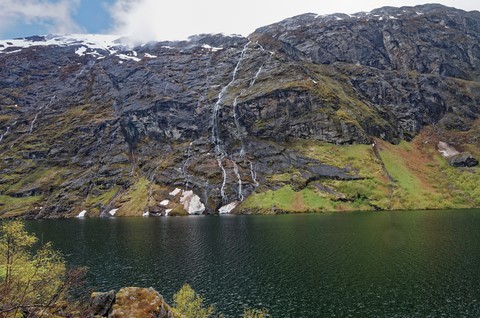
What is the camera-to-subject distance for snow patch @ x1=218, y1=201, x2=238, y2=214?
167 metres

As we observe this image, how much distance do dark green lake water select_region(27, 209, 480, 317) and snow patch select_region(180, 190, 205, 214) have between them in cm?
5874

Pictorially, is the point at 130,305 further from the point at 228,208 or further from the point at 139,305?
the point at 228,208

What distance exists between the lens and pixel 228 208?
6619 inches

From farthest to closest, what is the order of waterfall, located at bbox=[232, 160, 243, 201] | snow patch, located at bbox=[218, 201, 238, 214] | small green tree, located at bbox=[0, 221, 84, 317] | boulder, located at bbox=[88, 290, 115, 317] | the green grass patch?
the green grass patch → waterfall, located at bbox=[232, 160, 243, 201] → snow patch, located at bbox=[218, 201, 238, 214] → boulder, located at bbox=[88, 290, 115, 317] → small green tree, located at bbox=[0, 221, 84, 317]

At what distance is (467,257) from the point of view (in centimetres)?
6444

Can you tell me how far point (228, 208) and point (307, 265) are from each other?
10562 cm

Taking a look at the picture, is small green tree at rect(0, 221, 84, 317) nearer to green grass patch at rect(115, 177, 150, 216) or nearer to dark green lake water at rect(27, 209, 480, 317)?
dark green lake water at rect(27, 209, 480, 317)

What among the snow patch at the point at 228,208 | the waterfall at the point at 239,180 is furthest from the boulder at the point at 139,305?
the waterfall at the point at 239,180

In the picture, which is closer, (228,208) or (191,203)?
(228,208)

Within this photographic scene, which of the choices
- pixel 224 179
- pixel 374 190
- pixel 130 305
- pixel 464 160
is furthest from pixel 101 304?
pixel 464 160

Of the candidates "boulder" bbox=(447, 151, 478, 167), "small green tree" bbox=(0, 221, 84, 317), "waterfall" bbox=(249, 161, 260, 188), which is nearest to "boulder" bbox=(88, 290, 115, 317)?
"small green tree" bbox=(0, 221, 84, 317)

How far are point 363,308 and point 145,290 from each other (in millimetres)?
27339

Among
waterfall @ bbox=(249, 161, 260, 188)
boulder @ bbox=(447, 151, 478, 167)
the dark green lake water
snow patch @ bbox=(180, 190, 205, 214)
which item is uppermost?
boulder @ bbox=(447, 151, 478, 167)

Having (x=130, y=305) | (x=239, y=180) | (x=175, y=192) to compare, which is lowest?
(x=130, y=305)
